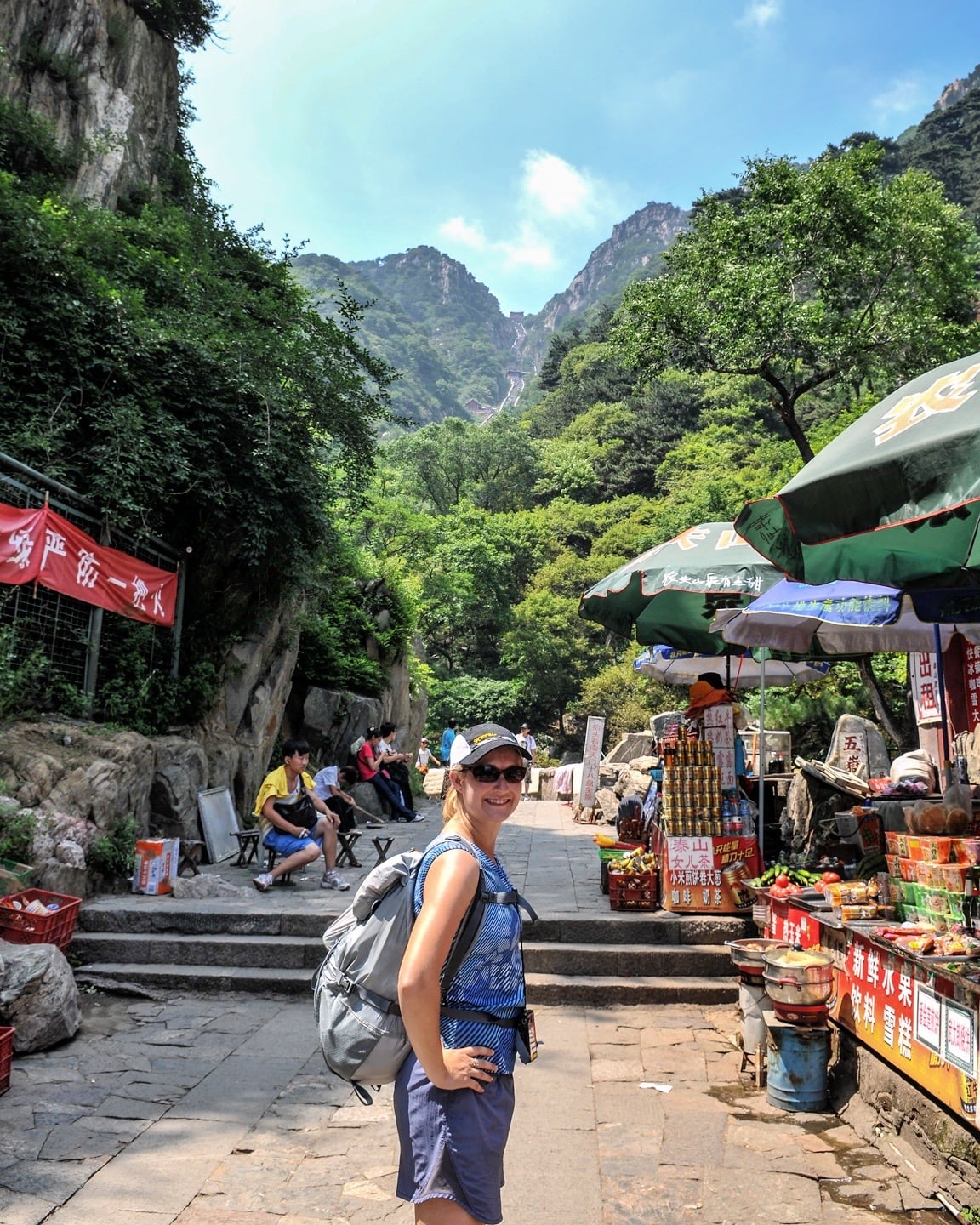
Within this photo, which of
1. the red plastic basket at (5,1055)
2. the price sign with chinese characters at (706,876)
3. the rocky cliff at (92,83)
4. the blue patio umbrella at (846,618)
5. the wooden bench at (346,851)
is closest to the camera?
the red plastic basket at (5,1055)

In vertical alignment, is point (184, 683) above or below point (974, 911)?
above

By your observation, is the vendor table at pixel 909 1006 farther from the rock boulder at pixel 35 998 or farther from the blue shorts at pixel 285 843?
the blue shorts at pixel 285 843

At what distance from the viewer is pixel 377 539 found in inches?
1250

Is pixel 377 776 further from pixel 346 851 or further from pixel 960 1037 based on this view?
pixel 960 1037

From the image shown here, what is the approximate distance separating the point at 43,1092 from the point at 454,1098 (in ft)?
10.9

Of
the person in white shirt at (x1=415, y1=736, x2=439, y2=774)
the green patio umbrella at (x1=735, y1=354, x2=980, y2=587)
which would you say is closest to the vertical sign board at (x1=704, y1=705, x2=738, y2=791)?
the green patio umbrella at (x1=735, y1=354, x2=980, y2=587)

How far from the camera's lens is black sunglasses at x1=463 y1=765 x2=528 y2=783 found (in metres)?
2.10

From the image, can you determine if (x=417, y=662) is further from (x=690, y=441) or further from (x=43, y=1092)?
(x=690, y=441)

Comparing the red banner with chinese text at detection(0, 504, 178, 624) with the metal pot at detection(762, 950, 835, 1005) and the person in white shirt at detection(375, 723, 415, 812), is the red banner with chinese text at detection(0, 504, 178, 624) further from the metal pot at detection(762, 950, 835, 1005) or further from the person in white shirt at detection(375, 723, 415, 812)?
the metal pot at detection(762, 950, 835, 1005)

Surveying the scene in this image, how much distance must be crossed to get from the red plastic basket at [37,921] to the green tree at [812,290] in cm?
1404

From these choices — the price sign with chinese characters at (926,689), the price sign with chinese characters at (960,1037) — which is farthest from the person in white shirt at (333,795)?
the price sign with chinese characters at (926,689)

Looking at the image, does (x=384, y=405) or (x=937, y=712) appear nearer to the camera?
(x=937, y=712)

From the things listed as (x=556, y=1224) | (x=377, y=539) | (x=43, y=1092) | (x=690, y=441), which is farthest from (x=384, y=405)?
(x=690, y=441)

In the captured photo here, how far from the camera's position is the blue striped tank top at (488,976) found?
1955mm
